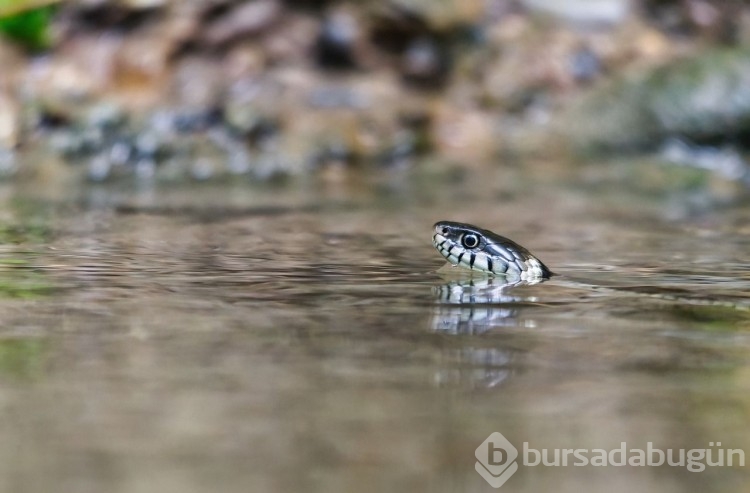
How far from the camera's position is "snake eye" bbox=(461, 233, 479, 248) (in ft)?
9.50

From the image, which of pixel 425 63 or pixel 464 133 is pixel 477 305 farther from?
pixel 425 63

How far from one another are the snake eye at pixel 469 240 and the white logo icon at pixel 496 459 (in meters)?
1.74

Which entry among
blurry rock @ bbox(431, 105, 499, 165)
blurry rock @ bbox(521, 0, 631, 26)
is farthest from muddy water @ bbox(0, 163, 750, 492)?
blurry rock @ bbox(521, 0, 631, 26)

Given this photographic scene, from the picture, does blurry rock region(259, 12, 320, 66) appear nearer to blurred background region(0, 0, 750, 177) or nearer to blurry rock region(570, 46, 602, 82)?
blurred background region(0, 0, 750, 177)

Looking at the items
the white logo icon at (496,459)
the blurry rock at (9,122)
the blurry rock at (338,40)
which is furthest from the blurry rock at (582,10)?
the white logo icon at (496,459)

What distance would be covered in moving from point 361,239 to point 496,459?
2326 mm

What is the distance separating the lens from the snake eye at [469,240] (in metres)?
2.90

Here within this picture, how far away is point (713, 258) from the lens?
302cm

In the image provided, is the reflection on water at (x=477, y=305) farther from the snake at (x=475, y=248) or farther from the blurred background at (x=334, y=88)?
the blurred background at (x=334, y=88)

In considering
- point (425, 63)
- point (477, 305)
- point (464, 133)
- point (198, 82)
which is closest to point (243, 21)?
point (198, 82)

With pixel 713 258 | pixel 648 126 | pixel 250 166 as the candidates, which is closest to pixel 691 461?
pixel 713 258

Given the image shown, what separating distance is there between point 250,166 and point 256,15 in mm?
1563

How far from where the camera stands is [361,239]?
3402 millimetres

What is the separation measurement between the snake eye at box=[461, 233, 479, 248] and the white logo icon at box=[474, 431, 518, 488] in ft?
5.70
